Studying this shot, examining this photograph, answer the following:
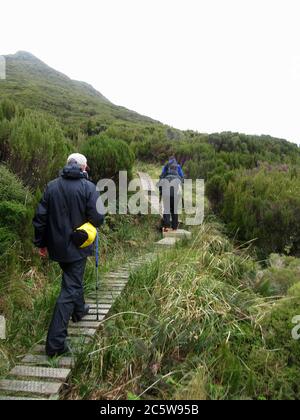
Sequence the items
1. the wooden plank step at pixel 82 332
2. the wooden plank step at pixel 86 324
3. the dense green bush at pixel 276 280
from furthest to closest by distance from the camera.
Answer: the dense green bush at pixel 276 280 → the wooden plank step at pixel 86 324 → the wooden plank step at pixel 82 332

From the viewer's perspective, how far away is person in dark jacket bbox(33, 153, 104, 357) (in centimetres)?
399

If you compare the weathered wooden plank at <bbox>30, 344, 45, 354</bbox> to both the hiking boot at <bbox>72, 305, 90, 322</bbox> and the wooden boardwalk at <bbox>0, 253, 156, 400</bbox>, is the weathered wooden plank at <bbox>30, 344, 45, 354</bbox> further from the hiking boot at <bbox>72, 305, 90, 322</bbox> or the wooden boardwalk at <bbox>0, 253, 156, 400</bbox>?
the hiking boot at <bbox>72, 305, 90, 322</bbox>

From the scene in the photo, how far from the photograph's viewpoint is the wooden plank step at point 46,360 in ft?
12.1

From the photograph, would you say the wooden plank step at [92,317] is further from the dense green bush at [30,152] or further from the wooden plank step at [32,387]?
the dense green bush at [30,152]

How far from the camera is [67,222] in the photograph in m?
4.02

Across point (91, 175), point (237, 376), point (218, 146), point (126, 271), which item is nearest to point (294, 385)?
point (237, 376)

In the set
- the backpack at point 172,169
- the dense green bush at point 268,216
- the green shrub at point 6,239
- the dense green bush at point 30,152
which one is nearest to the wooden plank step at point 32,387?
the green shrub at point 6,239

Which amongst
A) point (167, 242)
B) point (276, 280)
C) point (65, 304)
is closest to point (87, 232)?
point (65, 304)

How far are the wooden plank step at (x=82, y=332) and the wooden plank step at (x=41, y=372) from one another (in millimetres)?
615

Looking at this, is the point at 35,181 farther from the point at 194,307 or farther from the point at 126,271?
the point at 194,307

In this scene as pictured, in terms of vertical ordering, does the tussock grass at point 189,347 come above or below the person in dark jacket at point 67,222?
below

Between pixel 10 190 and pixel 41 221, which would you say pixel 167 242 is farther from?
pixel 41 221
